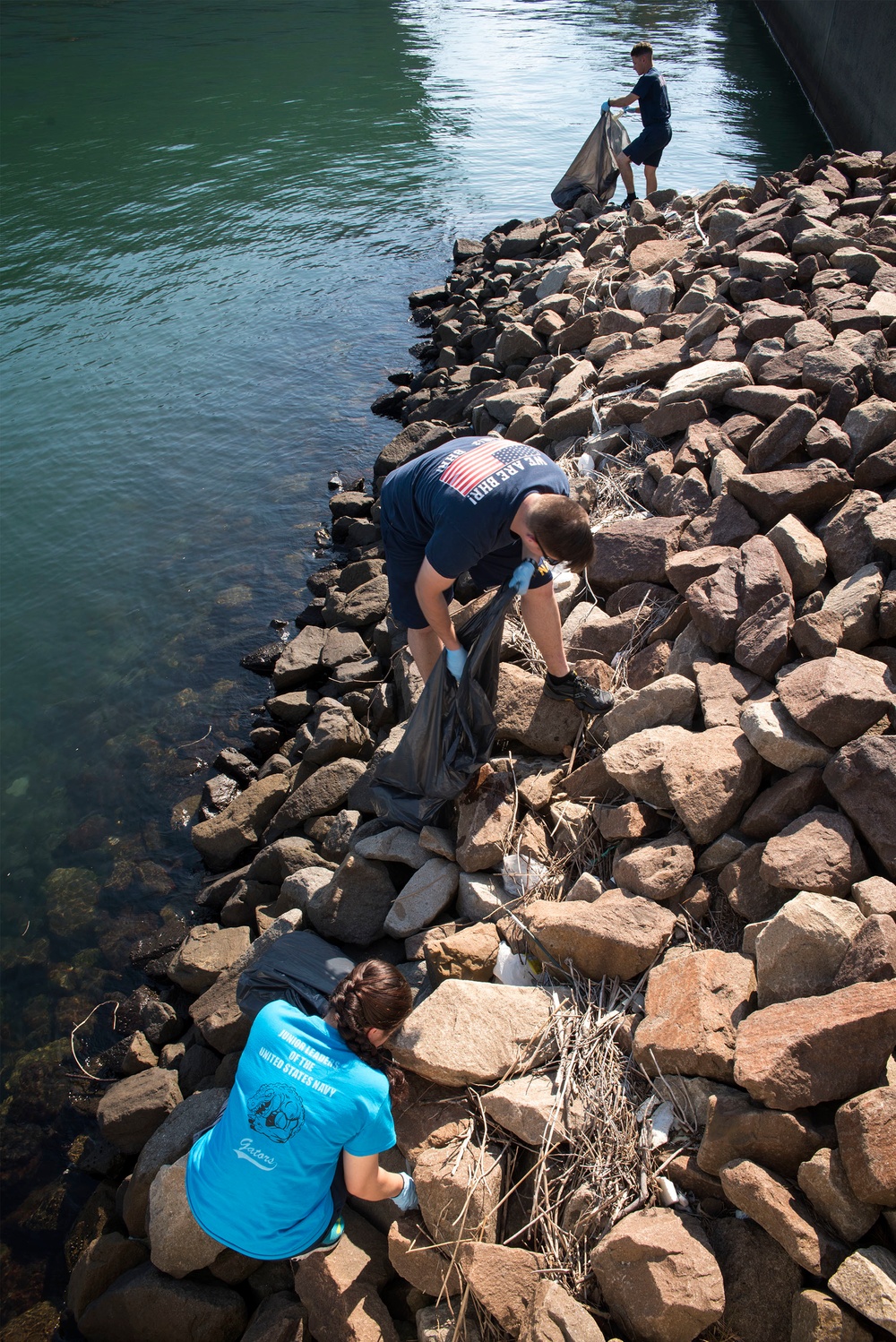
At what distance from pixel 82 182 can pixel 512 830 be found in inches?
684

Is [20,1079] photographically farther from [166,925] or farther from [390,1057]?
[390,1057]

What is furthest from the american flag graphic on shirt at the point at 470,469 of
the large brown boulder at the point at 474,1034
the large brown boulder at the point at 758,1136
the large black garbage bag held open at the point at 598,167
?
the large black garbage bag held open at the point at 598,167

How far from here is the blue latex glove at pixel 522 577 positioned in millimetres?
3727

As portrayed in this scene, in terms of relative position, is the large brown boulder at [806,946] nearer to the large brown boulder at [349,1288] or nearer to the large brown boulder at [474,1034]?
the large brown boulder at [474,1034]

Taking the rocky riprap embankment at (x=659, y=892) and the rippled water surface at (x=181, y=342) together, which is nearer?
the rocky riprap embankment at (x=659, y=892)

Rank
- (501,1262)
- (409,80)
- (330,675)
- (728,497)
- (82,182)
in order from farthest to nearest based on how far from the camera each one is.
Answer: (409,80) → (82,182) → (330,675) → (728,497) → (501,1262)

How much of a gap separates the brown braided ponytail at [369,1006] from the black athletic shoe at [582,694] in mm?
1658

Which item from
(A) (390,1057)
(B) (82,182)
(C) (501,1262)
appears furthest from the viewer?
(B) (82,182)

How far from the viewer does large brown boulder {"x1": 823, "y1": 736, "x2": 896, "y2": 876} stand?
283 centimetres

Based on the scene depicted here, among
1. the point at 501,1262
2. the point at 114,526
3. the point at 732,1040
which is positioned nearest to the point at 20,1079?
the point at 501,1262

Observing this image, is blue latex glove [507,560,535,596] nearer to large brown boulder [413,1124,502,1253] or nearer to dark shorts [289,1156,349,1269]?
large brown boulder [413,1124,502,1253]

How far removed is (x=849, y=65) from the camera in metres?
17.0

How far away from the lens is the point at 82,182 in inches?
642

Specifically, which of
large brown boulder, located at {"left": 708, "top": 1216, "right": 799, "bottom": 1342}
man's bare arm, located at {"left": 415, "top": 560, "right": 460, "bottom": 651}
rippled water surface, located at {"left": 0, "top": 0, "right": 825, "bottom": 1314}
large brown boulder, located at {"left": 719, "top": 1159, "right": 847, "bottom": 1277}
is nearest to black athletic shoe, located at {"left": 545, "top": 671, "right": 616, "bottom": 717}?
man's bare arm, located at {"left": 415, "top": 560, "right": 460, "bottom": 651}
